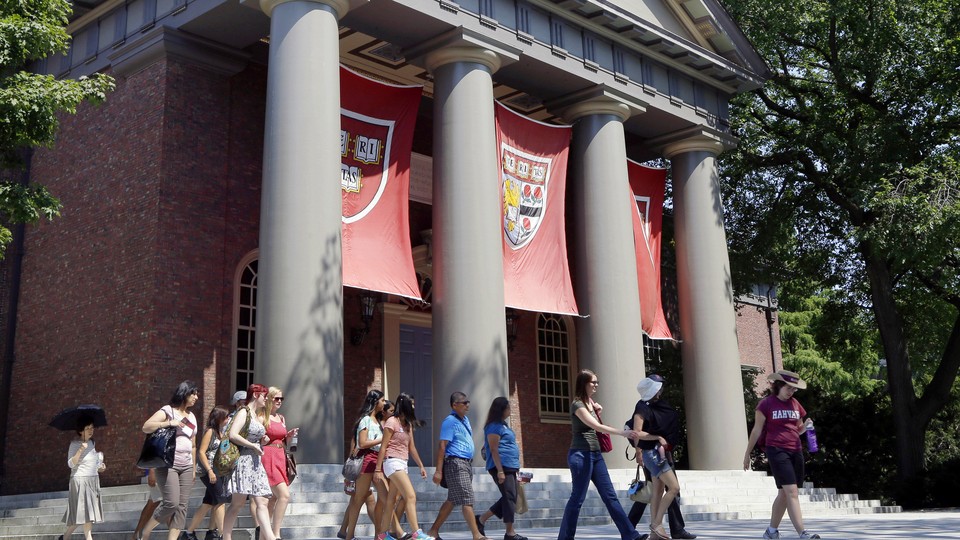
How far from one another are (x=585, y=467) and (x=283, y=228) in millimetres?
6981

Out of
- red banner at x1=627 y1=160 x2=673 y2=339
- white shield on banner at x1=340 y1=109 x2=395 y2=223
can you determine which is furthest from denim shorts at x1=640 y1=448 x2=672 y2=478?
red banner at x1=627 y1=160 x2=673 y2=339

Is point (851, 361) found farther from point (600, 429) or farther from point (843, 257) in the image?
point (600, 429)

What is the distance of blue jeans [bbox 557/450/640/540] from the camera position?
9445 mm

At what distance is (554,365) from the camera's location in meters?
25.2

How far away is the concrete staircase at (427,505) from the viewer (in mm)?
12664

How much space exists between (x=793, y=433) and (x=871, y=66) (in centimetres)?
1536

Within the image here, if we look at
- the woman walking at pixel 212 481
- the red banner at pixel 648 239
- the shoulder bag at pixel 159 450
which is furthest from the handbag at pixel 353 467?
the red banner at pixel 648 239

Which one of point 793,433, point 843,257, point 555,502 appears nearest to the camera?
point 793,433

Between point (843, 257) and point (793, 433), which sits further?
point (843, 257)

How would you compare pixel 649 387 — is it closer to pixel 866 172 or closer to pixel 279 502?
pixel 279 502

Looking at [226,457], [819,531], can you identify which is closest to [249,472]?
[226,457]

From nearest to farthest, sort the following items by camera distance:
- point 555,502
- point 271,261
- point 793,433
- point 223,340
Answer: point 793,433 < point 271,261 < point 555,502 < point 223,340

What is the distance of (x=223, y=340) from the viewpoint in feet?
58.1

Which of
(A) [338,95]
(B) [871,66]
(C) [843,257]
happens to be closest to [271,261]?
(A) [338,95]
